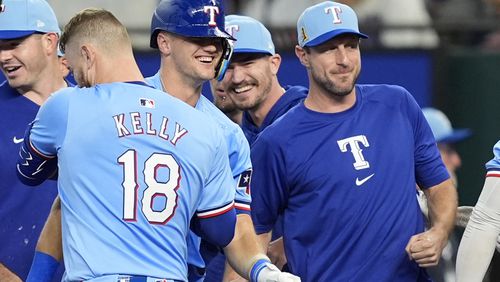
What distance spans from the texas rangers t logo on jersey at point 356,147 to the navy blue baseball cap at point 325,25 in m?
0.53

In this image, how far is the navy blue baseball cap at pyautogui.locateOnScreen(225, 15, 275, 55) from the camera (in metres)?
7.65

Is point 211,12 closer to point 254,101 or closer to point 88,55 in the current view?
point 88,55

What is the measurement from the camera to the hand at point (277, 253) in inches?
285

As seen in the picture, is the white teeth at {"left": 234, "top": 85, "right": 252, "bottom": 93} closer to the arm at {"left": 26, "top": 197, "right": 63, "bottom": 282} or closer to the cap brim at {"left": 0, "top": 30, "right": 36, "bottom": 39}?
the cap brim at {"left": 0, "top": 30, "right": 36, "bottom": 39}

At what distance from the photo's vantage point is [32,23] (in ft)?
24.2

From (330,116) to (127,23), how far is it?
5.93m

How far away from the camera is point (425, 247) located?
22.2 ft

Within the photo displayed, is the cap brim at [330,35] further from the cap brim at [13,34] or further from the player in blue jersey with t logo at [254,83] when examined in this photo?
the cap brim at [13,34]

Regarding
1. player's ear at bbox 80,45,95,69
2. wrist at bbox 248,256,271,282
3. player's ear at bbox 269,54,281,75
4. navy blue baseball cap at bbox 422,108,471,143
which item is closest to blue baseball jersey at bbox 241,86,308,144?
player's ear at bbox 269,54,281,75

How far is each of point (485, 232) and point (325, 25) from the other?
134 cm

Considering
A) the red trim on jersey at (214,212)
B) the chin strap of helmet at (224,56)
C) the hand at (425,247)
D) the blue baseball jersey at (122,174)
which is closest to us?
the blue baseball jersey at (122,174)

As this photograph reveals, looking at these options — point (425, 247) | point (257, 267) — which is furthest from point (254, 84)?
point (257, 267)

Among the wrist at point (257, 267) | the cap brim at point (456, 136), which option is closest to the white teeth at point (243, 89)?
the wrist at point (257, 267)

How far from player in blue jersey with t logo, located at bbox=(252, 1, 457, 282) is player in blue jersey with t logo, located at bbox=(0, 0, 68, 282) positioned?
1.18 m
